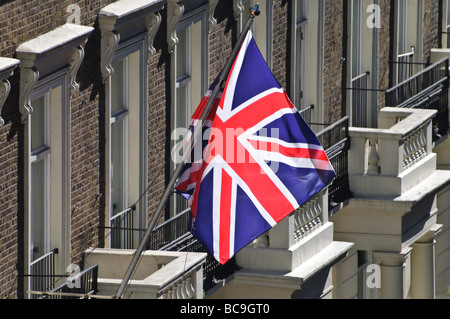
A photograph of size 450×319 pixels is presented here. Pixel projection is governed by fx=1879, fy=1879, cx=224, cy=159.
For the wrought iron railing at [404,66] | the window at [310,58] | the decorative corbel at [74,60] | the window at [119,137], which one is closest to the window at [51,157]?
the decorative corbel at [74,60]

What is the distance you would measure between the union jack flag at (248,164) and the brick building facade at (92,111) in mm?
1739

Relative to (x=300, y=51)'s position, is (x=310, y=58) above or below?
below

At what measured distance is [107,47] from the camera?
20.7 metres

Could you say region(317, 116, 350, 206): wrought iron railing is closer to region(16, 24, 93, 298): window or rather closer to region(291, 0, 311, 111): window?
region(291, 0, 311, 111): window

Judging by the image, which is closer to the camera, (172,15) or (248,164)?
(248,164)

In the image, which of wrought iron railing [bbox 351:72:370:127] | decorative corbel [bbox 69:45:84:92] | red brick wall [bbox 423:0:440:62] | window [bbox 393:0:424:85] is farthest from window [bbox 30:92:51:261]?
red brick wall [bbox 423:0:440:62]

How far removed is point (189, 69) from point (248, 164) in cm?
516

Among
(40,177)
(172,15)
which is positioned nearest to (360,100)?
(172,15)

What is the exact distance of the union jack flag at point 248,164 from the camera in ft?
61.3

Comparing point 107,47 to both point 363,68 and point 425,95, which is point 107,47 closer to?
point 363,68

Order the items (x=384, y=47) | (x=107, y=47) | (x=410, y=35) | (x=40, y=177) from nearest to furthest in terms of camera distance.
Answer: (x=40, y=177) < (x=107, y=47) < (x=384, y=47) < (x=410, y=35)

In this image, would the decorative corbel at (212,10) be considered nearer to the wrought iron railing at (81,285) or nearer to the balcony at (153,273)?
the balcony at (153,273)

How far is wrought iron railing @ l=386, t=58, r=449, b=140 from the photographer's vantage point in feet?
103

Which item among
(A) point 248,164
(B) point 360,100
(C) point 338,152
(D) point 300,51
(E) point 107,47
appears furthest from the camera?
(B) point 360,100
